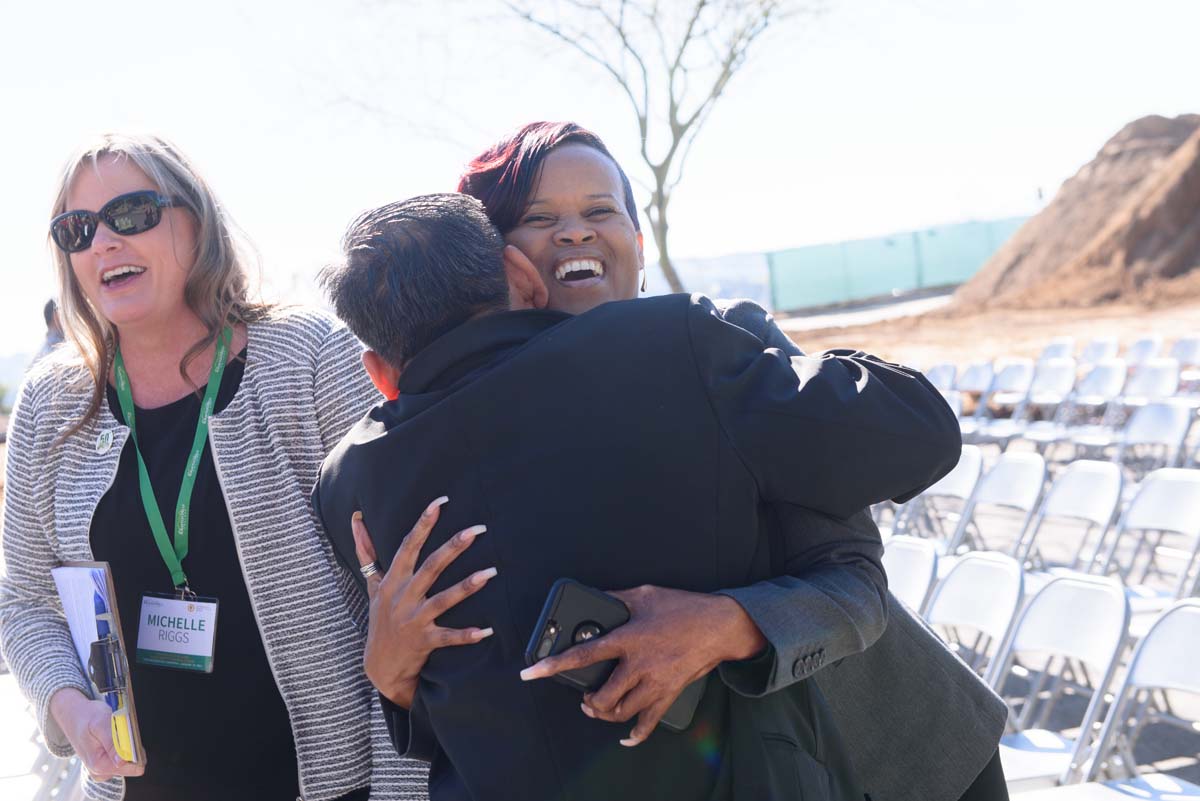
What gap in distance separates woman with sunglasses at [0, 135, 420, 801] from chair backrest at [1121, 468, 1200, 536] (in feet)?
12.4

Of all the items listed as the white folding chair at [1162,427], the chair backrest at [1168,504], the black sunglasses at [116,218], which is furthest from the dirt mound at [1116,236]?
the black sunglasses at [116,218]

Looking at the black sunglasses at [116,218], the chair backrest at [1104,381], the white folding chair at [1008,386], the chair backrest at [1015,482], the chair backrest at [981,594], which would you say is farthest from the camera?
the white folding chair at [1008,386]

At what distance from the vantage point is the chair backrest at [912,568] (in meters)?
3.73

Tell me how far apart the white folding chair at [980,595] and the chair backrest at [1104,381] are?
6804 mm

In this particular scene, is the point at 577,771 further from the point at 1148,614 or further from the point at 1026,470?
the point at 1026,470

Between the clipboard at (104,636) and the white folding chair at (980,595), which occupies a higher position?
the clipboard at (104,636)

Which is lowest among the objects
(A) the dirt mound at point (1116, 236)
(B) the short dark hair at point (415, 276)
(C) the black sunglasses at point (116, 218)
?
(A) the dirt mound at point (1116, 236)

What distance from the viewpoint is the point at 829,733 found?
4.25ft

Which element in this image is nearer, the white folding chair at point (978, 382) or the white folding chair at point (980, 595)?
the white folding chair at point (980, 595)

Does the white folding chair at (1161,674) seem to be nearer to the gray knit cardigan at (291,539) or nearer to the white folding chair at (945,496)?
the white folding chair at (945,496)

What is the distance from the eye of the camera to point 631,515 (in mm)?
1163

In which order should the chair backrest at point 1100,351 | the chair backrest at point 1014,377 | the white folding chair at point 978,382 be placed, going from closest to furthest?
the chair backrest at point 1014,377
the white folding chair at point 978,382
the chair backrest at point 1100,351

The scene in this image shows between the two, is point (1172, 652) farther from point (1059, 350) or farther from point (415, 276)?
point (1059, 350)

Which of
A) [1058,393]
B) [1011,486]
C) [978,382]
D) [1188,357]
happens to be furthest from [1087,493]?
[1188,357]
